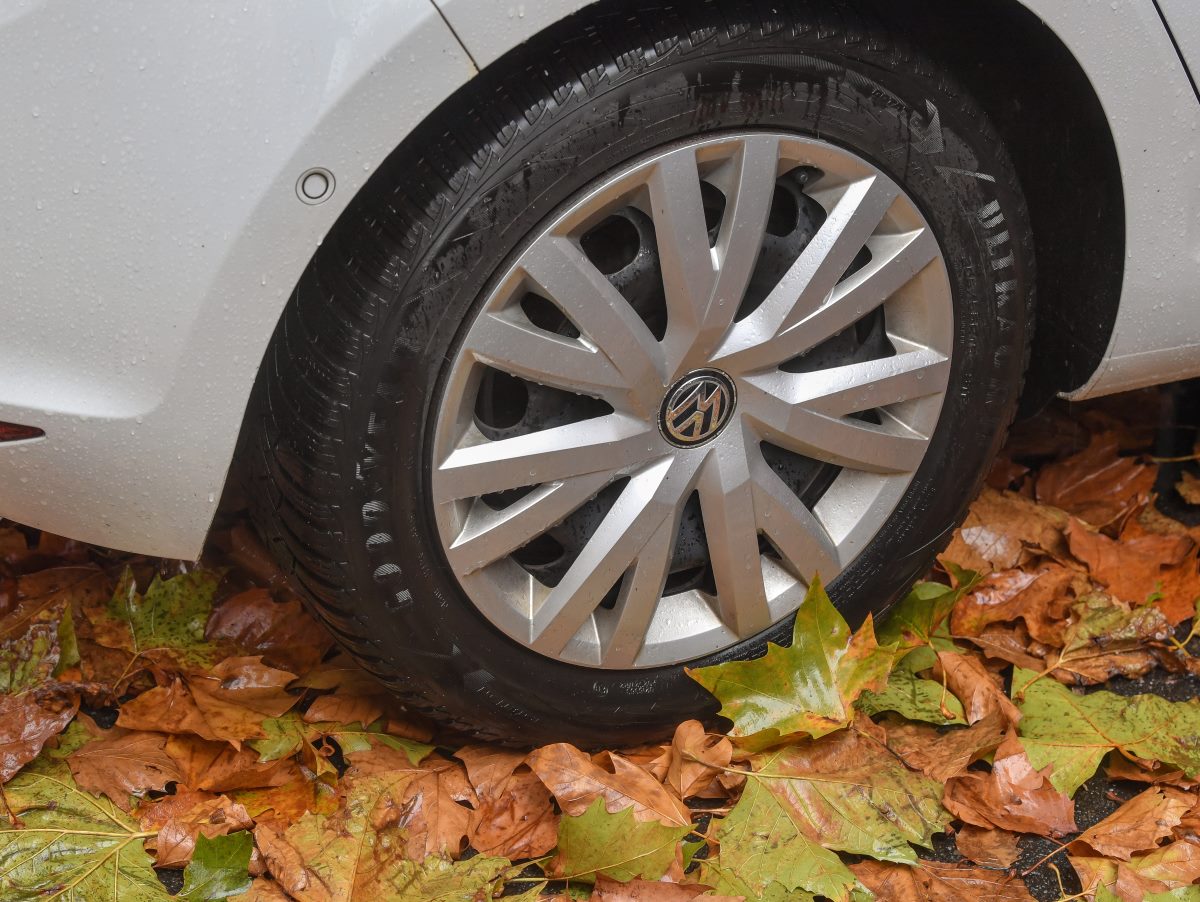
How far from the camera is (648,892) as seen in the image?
4.80 feet

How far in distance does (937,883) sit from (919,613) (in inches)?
20.9

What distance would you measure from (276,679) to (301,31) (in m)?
1.01

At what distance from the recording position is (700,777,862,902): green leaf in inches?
58.4

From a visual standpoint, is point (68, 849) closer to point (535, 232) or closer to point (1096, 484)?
point (535, 232)

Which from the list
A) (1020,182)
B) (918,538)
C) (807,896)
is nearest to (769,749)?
(807,896)

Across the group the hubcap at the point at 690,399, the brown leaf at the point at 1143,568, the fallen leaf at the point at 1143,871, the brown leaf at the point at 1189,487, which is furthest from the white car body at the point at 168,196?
the brown leaf at the point at 1189,487

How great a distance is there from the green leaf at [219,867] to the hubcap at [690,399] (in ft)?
1.38

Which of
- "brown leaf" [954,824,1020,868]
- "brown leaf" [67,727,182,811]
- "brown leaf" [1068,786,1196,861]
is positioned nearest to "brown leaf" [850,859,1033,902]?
"brown leaf" [954,824,1020,868]

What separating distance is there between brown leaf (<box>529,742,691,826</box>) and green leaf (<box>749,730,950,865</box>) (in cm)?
13

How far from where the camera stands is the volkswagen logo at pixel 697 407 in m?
1.50

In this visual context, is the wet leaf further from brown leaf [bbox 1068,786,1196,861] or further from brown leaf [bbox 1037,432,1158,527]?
brown leaf [bbox 1037,432,1158,527]

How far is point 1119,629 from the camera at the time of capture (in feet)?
Answer: 6.64

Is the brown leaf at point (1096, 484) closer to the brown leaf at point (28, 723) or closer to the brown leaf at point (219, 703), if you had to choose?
the brown leaf at point (219, 703)

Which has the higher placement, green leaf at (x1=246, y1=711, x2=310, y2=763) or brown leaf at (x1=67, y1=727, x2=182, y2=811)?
green leaf at (x1=246, y1=711, x2=310, y2=763)
